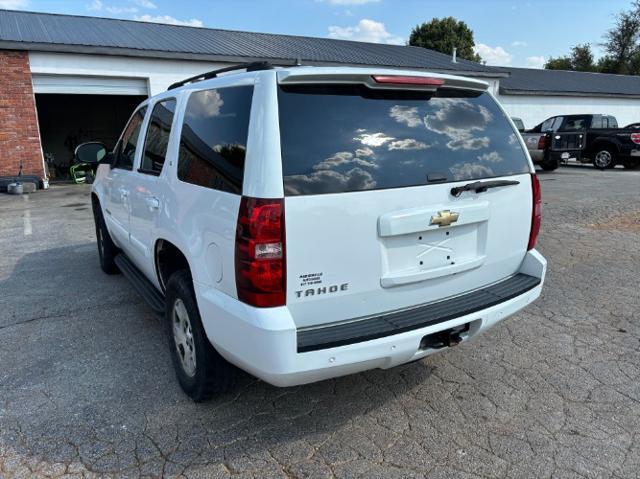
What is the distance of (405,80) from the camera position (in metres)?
2.58

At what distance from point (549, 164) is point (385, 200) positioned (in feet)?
56.8

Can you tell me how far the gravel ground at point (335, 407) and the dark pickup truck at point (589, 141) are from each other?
527 inches

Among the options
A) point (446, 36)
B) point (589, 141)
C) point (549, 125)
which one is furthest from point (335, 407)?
point (446, 36)

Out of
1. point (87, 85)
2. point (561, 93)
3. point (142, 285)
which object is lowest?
point (142, 285)

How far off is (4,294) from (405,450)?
448cm

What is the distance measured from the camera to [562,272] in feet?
18.5

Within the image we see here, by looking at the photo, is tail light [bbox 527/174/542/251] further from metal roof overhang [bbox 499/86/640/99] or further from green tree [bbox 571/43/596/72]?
green tree [bbox 571/43/596/72]

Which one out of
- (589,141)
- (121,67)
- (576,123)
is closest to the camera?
(121,67)

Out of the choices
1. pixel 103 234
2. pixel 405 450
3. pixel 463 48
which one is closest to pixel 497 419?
pixel 405 450

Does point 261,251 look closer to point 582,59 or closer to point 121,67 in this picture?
point 121,67

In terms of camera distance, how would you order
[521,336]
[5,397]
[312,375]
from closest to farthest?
[312,375] → [5,397] → [521,336]

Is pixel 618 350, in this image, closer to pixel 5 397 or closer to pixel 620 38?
pixel 5 397

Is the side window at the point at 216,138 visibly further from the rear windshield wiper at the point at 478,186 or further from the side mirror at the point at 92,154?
the side mirror at the point at 92,154

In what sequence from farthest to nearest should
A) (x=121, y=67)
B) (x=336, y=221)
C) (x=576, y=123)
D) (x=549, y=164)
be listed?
(x=576, y=123) → (x=549, y=164) → (x=121, y=67) → (x=336, y=221)
